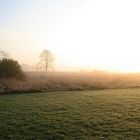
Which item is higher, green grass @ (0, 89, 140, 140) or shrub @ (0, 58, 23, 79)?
shrub @ (0, 58, 23, 79)

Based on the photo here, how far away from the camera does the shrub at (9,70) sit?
25766mm

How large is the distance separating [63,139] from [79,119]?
1.97 metres

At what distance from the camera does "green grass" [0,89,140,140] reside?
6.39m

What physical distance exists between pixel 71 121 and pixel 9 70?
776 inches

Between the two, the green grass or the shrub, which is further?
the shrub

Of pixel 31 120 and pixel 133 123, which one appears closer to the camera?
pixel 133 123

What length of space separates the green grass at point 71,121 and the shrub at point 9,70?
15.4 m

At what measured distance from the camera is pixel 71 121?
7.75m

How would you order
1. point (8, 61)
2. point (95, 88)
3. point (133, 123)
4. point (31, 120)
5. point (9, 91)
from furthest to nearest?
1. point (8, 61)
2. point (95, 88)
3. point (9, 91)
4. point (31, 120)
5. point (133, 123)

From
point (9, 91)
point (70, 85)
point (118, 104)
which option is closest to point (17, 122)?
point (118, 104)

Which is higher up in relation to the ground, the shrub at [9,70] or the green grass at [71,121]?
the shrub at [9,70]

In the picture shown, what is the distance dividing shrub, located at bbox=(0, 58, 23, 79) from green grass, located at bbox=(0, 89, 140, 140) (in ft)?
50.5

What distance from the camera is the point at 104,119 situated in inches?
314

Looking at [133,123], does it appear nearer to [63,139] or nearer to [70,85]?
[63,139]
